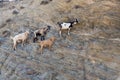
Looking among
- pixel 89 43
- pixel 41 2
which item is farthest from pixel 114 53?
pixel 41 2

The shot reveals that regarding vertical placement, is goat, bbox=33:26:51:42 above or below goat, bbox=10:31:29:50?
above

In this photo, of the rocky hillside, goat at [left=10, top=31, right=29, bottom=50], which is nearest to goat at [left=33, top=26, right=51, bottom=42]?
the rocky hillside

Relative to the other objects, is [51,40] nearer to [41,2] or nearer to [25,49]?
[25,49]

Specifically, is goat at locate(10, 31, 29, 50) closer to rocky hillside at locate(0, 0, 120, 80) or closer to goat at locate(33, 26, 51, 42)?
rocky hillside at locate(0, 0, 120, 80)

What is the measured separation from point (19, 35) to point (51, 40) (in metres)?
2.67

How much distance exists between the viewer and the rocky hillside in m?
19.5

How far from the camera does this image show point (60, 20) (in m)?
24.5

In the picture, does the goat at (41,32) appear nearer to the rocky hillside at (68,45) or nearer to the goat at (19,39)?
the rocky hillside at (68,45)

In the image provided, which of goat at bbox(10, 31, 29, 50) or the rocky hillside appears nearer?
the rocky hillside

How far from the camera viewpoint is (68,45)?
2153 cm

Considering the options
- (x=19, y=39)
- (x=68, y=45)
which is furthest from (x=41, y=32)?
(x=68, y=45)

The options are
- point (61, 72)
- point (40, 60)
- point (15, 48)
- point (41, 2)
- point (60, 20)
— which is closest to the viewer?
point (61, 72)

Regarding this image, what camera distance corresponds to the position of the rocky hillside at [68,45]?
1945cm

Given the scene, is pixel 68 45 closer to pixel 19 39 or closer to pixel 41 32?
pixel 41 32
